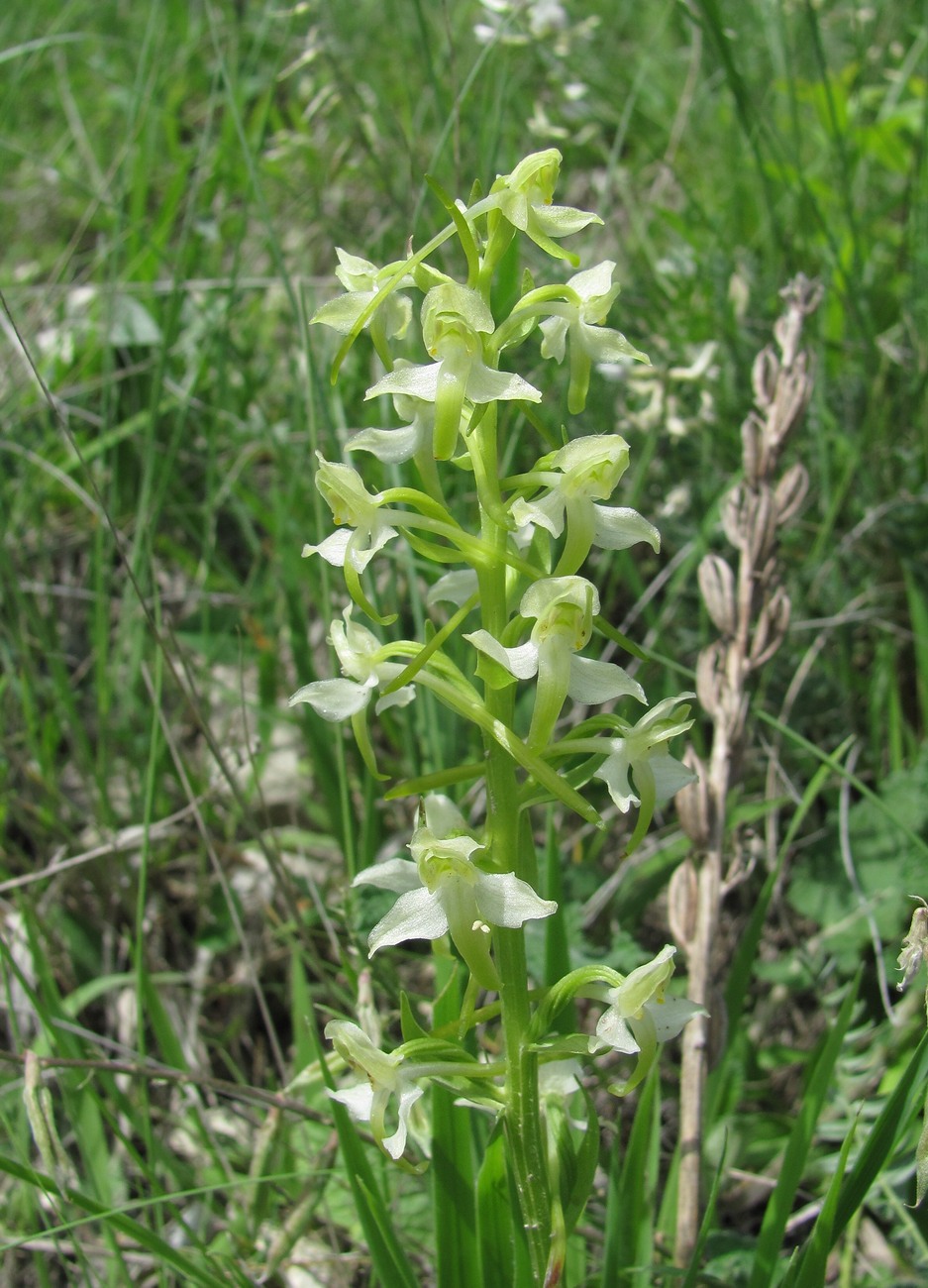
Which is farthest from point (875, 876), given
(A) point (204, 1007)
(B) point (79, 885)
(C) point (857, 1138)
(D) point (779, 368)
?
(B) point (79, 885)

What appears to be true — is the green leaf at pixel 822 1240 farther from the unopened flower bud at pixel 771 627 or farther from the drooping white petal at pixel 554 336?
the drooping white petal at pixel 554 336

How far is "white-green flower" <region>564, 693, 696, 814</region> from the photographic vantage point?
1.13 m

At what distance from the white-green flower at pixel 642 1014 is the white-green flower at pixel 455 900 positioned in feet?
0.39

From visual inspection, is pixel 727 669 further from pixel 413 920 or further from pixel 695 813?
pixel 413 920

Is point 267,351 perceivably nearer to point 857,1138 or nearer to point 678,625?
point 678,625

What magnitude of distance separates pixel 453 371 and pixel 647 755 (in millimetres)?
451

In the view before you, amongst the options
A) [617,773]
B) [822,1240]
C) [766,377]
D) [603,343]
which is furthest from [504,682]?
[766,377]

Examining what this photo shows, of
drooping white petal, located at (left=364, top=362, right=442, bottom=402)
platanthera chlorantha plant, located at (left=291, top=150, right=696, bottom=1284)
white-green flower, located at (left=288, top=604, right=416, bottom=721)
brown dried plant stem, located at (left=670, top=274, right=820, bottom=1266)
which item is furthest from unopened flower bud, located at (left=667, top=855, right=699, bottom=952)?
drooping white petal, located at (left=364, top=362, right=442, bottom=402)

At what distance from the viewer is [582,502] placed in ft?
3.69

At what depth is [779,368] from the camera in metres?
1.65

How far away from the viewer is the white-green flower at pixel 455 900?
3.46 feet

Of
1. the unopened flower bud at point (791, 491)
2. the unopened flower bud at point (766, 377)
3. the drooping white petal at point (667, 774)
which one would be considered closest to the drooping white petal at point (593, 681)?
the drooping white petal at point (667, 774)

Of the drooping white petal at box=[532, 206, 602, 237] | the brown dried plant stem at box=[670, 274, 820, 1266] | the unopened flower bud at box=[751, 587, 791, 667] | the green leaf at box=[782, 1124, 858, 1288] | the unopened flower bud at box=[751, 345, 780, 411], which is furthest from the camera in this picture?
the unopened flower bud at box=[751, 345, 780, 411]

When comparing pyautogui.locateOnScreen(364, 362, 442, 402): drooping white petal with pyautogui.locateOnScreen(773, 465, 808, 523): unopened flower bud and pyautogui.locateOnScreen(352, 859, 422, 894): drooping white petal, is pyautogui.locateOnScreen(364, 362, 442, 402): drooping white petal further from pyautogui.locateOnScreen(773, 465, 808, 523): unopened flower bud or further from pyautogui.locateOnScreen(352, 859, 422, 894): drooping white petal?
pyautogui.locateOnScreen(773, 465, 808, 523): unopened flower bud
